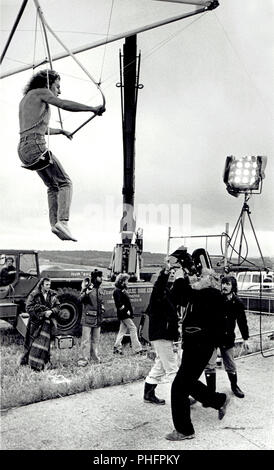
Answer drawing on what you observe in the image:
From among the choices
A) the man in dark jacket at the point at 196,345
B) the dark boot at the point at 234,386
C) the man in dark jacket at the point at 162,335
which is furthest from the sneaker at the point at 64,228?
the dark boot at the point at 234,386

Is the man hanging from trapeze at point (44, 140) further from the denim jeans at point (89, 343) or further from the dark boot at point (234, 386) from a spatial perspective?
the denim jeans at point (89, 343)

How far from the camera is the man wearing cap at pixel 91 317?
261 inches

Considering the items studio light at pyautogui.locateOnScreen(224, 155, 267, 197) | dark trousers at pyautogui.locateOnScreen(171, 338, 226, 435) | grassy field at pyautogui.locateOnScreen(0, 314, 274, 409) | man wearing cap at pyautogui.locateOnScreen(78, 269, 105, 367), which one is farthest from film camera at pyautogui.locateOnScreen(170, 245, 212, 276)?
man wearing cap at pyautogui.locateOnScreen(78, 269, 105, 367)

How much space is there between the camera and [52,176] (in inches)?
103

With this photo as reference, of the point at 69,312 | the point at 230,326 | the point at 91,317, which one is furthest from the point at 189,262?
the point at 69,312

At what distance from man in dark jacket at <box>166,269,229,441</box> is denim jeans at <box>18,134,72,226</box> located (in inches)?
72.9

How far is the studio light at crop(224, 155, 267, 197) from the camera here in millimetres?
5051

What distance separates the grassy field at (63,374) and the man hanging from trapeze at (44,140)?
2.95 metres

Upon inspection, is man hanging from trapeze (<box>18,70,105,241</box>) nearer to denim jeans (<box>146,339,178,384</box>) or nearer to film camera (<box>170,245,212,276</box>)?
film camera (<box>170,245,212,276</box>)

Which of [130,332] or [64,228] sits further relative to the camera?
[130,332]

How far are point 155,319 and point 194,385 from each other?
3.21 ft

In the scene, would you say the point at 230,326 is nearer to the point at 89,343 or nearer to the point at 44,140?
the point at 89,343

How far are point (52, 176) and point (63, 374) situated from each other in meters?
4.13
